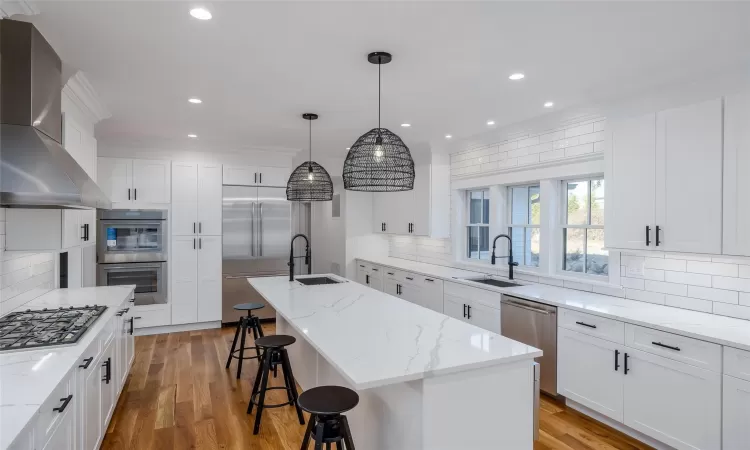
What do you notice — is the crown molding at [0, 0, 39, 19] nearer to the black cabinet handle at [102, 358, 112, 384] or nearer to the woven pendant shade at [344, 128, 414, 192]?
the woven pendant shade at [344, 128, 414, 192]

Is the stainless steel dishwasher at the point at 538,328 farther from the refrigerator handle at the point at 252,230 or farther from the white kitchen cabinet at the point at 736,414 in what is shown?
the refrigerator handle at the point at 252,230

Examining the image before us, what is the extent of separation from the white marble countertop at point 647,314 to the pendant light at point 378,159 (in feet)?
5.86

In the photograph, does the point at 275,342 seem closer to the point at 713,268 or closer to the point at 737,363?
the point at 737,363

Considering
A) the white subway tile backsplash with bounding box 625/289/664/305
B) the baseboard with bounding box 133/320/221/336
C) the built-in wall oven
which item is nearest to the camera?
the white subway tile backsplash with bounding box 625/289/664/305

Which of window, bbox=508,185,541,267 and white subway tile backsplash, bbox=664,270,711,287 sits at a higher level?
window, bbox=508,185,541,267

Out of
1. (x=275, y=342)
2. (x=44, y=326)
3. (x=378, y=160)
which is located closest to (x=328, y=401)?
(x=275, y=342)

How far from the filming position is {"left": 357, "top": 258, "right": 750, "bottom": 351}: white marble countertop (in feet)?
8.13

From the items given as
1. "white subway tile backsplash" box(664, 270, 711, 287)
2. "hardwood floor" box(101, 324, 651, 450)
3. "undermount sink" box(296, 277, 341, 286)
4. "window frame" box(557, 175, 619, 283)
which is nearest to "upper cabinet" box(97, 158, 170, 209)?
A: "hardwood floor" box(101, 324, 651, 450)

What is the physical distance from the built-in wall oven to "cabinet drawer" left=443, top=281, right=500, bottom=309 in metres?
3.69

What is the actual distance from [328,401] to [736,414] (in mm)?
2234

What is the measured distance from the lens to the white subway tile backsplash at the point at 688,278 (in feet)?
9.99

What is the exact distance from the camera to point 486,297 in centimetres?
419

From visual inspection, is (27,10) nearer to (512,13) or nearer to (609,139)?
(512,13)

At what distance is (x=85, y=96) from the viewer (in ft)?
11.0
